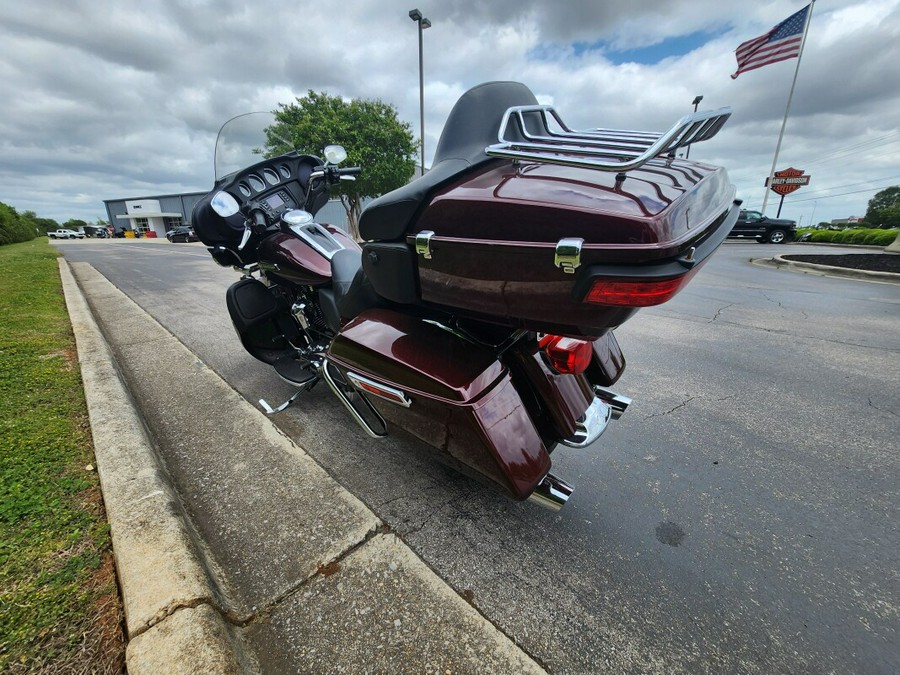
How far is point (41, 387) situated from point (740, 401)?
14.9 ft

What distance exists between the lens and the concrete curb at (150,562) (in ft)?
3.43

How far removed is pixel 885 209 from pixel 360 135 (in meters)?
57.1

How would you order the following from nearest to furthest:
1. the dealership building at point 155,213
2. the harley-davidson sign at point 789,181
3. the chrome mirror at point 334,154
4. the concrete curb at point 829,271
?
1. the chrome mirror at point 334,154
2. the concrete curb at point 829,271
3. the harley-davidson sign at point 789,181
4. the dealership building at point 155,213

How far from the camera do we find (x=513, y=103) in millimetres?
1559

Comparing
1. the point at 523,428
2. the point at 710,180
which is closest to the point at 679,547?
the point at 523,428

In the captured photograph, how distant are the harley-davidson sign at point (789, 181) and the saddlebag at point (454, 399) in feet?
118

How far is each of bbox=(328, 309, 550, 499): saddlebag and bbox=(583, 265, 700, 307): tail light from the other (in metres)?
0.49

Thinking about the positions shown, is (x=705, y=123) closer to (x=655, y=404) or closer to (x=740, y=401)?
(x=655, y=404)

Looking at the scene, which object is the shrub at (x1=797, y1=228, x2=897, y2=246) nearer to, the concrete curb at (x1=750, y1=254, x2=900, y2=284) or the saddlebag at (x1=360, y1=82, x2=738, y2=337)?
the concrete curb at (x1=750, y1=254, x2=900, y2=284)

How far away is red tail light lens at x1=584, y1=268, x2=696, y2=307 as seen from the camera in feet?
3.11

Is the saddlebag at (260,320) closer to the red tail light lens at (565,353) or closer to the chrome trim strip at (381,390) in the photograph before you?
the chrome trim strip at (381,390)

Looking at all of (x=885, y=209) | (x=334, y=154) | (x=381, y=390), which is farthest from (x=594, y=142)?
(x=885, y=209)

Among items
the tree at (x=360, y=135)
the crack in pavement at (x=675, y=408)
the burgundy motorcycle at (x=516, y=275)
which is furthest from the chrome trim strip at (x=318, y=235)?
the tree at (x=360, y=135)

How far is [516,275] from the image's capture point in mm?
1097
